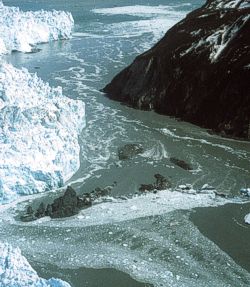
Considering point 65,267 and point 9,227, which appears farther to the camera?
point 9,227

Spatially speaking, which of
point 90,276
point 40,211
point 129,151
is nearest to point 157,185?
point 129,151

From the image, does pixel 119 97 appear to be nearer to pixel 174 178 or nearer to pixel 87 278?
pixel 174 178

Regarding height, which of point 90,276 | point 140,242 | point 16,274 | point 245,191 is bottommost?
point 90,276

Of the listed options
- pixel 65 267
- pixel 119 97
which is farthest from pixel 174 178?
pixel 119 97

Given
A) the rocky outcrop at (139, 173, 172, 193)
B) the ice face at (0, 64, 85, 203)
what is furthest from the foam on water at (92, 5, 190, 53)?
the rocky outcrop at (139, 173, 172, 193)

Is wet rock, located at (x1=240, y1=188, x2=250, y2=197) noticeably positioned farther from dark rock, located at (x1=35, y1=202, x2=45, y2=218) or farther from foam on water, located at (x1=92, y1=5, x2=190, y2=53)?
foam on water, located at (x1=92, y1=5, x2=190, y2=53)

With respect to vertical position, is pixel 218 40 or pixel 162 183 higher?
pixel 218 40

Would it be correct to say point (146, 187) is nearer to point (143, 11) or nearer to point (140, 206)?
point (140, 206)
